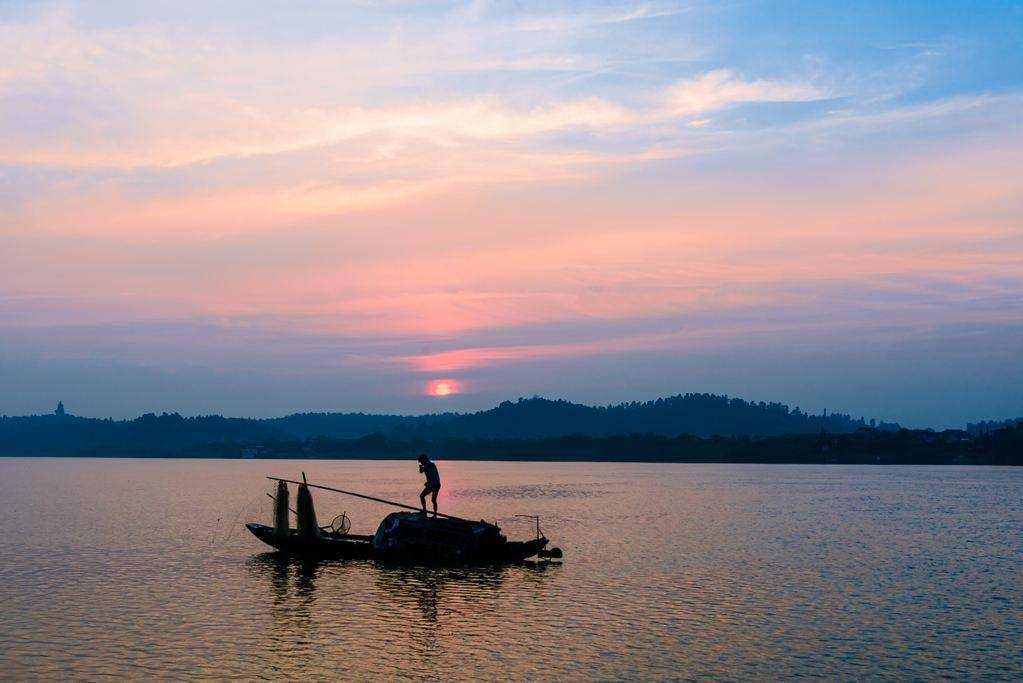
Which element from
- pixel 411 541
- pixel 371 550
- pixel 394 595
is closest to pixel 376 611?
pixel 394 595

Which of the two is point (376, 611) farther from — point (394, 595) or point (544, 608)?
point (544, 608)

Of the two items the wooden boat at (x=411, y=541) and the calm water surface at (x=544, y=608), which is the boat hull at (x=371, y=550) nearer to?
the wooden boat at (x=411, y=541)

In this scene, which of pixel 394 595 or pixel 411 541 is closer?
pixel 394 595

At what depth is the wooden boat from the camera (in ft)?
186

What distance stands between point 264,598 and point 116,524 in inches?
2193

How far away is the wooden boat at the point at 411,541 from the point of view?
5678 centimetres

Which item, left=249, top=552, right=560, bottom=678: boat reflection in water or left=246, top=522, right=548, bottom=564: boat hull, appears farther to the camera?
left=246, top=522, right=548, bottom=564: boat hull

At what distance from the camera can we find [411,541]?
5688cm

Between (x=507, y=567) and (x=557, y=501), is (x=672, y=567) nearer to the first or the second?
(x=507, y=567)

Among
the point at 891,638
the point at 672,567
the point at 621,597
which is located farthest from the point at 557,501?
the point at 891,638

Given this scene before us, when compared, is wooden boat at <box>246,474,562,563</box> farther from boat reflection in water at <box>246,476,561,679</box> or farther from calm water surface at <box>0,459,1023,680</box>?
calm water surface at <box>0,459,1023,680</box>

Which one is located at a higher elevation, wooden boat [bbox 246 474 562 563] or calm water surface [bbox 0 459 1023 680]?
wooden boat [bbox 246 474 562 563]

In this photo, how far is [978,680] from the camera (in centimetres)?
3259

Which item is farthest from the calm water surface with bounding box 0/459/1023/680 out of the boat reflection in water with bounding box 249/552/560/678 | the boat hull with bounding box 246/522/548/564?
the boat hull with bounding box 246/522/548/564
